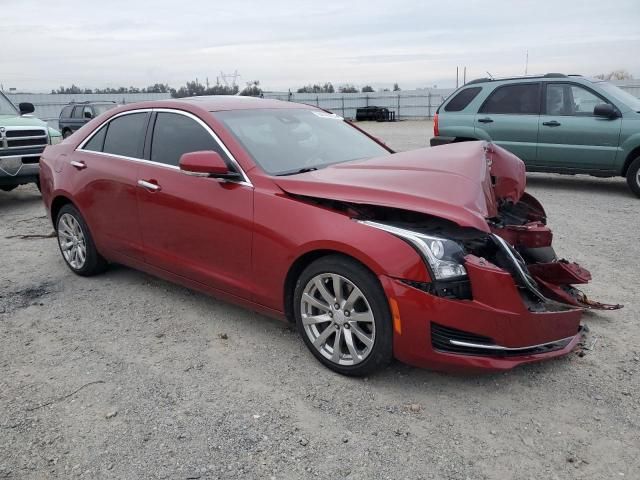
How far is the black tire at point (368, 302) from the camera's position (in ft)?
10.3

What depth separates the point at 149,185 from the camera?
4398mm

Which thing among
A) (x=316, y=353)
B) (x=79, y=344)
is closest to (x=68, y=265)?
(x=79, y=344)

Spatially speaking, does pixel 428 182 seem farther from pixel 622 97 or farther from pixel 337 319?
pixel 622 97

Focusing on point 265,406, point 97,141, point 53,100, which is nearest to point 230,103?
point 97,141

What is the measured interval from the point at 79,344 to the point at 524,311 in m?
2.99

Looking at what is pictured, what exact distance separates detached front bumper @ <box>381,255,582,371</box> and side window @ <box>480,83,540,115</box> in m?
7.16

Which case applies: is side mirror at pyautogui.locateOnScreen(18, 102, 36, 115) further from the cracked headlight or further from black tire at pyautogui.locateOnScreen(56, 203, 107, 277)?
the cracked headlight

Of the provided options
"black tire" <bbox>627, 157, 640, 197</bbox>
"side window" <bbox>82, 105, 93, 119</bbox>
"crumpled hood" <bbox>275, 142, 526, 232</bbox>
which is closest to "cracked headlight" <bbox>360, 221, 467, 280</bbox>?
"crumpled hood" <bbox>275, 142, 526, 232</bbox>

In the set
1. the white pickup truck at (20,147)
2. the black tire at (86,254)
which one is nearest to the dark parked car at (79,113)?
the white pickup truck at (20,147)

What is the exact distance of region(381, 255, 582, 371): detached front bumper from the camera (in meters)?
3.00

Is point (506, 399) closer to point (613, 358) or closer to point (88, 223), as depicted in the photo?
point (613, 358)

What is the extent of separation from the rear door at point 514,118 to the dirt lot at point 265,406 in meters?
5.19

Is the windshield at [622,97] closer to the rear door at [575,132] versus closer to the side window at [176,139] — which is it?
the rear door at [575,132]

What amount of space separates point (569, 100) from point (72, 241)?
7.69m
